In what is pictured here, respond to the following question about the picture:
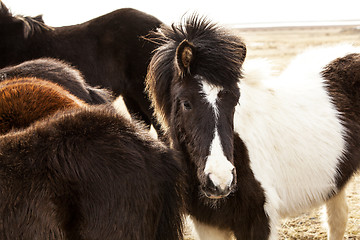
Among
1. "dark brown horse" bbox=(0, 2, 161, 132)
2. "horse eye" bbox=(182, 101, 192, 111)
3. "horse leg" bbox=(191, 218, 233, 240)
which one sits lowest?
"horse leg" bbox=(191, 218, 233, 240)

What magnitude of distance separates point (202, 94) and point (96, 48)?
10.3 feet

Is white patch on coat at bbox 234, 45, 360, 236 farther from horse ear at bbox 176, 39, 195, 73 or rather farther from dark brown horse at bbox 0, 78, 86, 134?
dark brown horse at bbox 0, 78, 86, 134

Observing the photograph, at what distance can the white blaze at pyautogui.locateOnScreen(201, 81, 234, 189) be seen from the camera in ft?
6.46

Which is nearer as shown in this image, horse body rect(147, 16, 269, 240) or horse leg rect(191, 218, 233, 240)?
horse body rect(147, 16, 269, 240)

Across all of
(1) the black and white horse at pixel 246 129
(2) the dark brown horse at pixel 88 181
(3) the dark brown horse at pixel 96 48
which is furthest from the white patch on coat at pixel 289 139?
(3) the dark brown horse at pixel 96 48

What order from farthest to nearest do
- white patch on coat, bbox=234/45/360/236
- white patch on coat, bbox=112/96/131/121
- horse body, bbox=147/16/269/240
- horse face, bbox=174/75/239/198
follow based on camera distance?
1. white patch on coat, bbox=234/45/360/236
2. horse body, bbox=147/16/269/240
3. horse face, bbox=174/75/239/198
4. white patch on coat, bbox=112/96/131/121

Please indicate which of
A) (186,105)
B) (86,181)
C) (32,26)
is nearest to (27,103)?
(86,181)

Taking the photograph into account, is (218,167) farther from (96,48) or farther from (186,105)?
(96,48)

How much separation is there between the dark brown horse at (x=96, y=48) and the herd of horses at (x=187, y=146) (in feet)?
5.14

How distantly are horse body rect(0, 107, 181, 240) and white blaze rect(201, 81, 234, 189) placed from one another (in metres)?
0.35

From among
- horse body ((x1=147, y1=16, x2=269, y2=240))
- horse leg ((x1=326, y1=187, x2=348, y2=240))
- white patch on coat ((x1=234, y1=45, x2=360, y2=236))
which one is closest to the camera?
horse body ((x1=147, y1=16, x2=269, y2=240))

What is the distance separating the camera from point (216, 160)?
2051 millimetres

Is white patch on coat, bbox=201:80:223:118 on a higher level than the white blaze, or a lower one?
higher

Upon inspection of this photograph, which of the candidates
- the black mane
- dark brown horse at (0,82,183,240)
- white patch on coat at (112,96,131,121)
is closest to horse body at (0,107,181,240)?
dark brown horse at (0,82,183,240)
